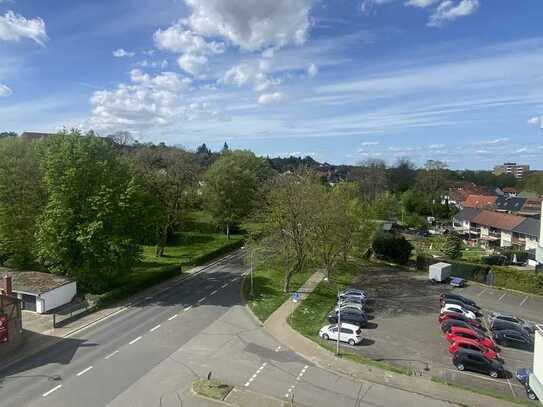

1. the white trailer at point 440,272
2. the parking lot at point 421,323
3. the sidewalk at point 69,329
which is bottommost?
the parking lot at point 421,323

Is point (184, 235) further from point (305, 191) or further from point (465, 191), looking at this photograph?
point (465, 191)

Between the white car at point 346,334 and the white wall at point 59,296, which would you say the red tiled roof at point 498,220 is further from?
the white wall at point 59,296

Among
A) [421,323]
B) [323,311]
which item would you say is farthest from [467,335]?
[323,311]

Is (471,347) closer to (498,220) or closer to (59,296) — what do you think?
(59,296)

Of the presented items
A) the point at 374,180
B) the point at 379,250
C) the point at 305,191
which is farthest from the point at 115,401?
the point at 374,180

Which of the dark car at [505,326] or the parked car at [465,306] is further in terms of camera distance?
the parked car at [465,306]

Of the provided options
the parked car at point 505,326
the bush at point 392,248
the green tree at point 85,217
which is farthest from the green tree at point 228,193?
the parked car at point 505,326

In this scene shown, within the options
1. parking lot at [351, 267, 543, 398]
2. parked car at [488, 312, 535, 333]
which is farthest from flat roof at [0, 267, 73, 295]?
parked car at [488, 312, 535, 333]
